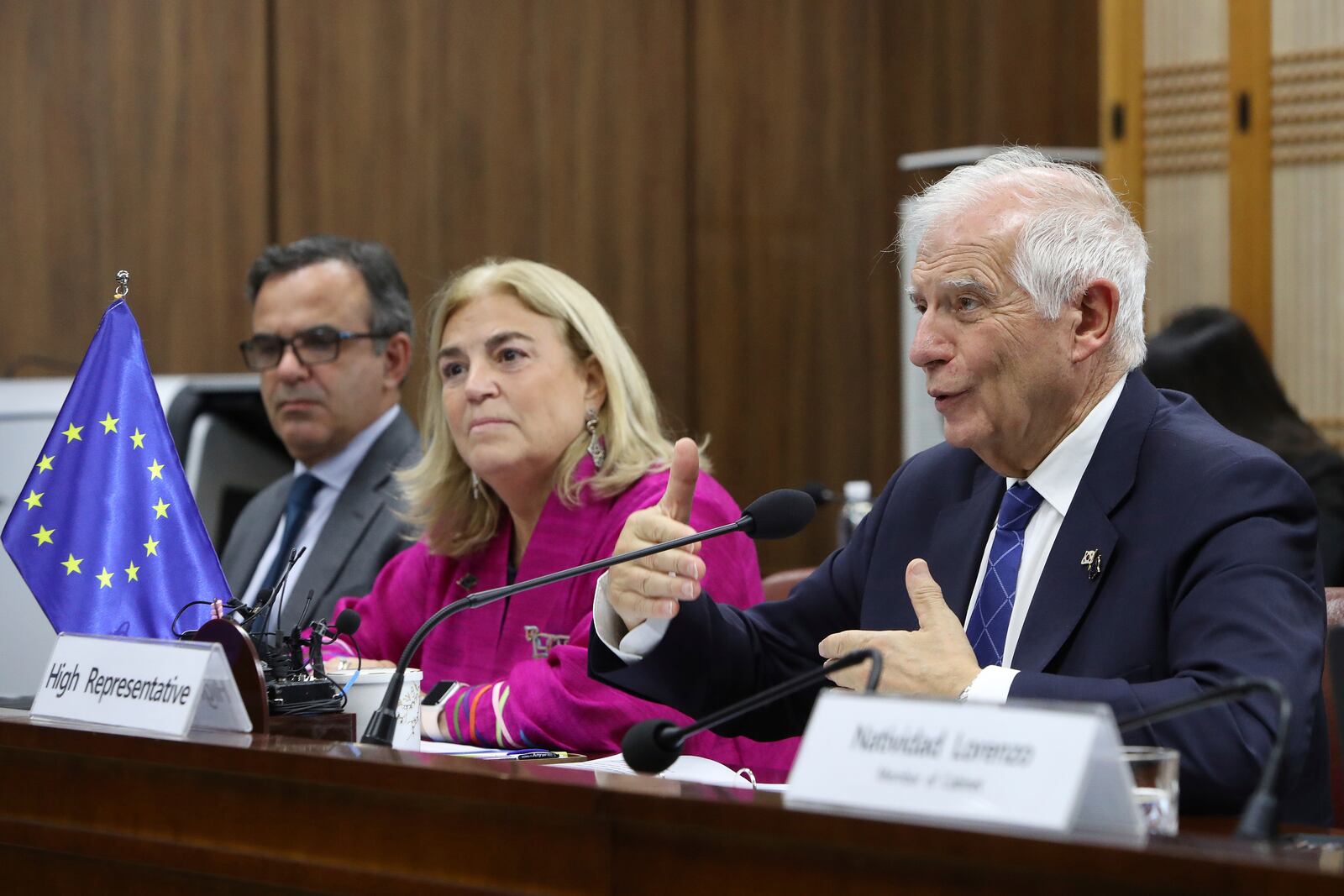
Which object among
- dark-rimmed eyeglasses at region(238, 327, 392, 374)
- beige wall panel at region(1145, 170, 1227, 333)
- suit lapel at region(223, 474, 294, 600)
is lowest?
suit lapel at region(223, 474, 294, 600)

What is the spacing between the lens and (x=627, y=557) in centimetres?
161

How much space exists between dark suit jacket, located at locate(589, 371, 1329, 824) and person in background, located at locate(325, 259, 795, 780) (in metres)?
0.27

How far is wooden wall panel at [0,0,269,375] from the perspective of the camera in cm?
434

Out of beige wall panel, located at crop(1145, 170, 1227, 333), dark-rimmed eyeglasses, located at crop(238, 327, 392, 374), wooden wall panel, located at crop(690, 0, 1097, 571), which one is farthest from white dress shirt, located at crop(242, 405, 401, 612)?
beige wall panel, located at crop(1145, 170, 1227, 333)

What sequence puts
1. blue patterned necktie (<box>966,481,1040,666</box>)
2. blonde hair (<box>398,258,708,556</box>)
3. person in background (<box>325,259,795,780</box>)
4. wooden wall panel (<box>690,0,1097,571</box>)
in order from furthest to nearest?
wooden wall panel (<box>690,0,1097,571</box>)
blonde hair (<box>398,258,708,556</box>)
person in background (<box>325,259,795,780</box>)
blue patterned necktie (<box>966,481,1040,666</box>)

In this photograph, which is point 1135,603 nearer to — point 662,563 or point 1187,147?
point 662,563

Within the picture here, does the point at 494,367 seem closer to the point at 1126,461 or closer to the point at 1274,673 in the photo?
the point at 1126,461

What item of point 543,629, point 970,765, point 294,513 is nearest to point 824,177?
point 294,513

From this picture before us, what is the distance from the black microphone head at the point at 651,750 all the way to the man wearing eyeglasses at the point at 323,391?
6.01 ft

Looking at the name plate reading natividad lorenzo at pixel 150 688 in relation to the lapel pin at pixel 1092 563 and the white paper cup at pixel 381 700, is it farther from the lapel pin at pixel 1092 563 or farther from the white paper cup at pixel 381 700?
the lapel pin at pixel 1092 563

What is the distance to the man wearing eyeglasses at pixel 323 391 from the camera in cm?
315

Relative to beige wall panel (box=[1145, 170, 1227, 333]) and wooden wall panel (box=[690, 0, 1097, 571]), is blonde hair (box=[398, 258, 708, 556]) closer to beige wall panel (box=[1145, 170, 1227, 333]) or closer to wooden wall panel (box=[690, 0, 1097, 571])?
beige wall panel (box=[1145, 170, 1227, 333])

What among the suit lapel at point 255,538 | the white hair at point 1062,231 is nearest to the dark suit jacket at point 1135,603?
the white hair at point 1062,231

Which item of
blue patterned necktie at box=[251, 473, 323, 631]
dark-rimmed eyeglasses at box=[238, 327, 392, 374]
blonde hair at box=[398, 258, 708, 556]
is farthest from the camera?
dark-rimmed eyeglasses at box=[238, 327, 392, 374]
